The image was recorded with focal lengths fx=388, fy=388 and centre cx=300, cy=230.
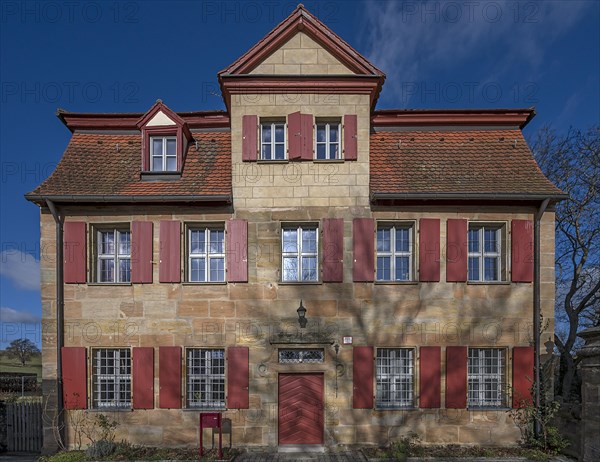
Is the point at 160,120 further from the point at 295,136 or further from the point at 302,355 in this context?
the point at 302,355

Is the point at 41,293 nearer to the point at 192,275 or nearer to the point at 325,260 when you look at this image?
the point at 192,275

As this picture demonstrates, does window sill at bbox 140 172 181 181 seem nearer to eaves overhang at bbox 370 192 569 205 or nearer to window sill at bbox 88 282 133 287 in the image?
window sill at bbox 88 282 133 287

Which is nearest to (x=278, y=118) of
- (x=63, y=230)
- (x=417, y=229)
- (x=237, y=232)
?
(x=237, y=232)

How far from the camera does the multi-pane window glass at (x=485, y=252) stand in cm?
1105

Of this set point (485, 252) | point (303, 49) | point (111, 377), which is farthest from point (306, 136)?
point (111, 377)

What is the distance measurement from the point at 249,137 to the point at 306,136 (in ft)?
5.32

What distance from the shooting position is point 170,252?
10.7m

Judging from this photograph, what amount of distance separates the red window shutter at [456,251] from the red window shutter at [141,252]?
828cm

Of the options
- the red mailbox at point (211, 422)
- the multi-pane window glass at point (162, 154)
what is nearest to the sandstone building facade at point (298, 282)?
the multi-pane window glass at point (162, 154)

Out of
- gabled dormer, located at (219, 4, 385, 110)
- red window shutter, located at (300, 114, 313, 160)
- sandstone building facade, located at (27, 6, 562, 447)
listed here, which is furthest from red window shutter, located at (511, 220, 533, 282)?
red window shutter, located at (300, 114, 313, 160)

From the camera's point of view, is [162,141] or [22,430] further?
[162,141]

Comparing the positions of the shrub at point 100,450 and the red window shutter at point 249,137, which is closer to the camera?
the shrub at point 100,450

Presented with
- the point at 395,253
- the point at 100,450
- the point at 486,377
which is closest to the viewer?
the point at 100,450

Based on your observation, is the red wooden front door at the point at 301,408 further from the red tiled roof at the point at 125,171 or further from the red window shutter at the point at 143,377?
the red tiled roof at the point at 125,171
